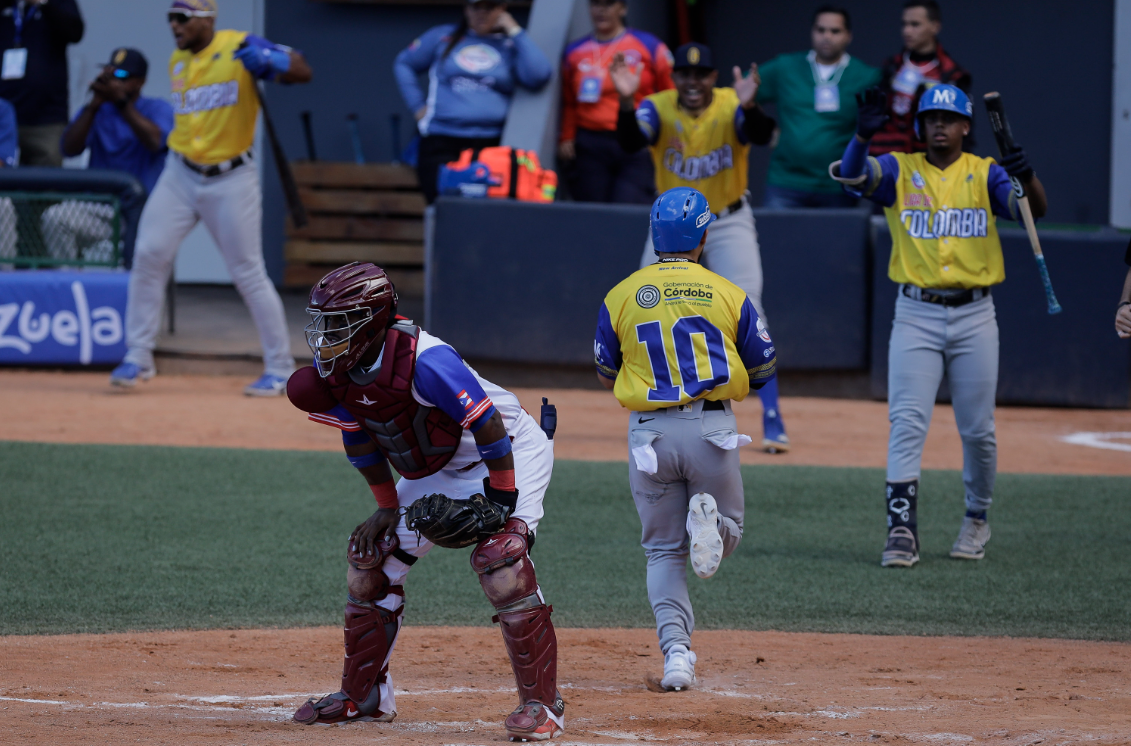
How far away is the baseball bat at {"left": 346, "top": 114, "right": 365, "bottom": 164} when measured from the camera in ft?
49.4

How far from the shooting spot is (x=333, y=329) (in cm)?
363

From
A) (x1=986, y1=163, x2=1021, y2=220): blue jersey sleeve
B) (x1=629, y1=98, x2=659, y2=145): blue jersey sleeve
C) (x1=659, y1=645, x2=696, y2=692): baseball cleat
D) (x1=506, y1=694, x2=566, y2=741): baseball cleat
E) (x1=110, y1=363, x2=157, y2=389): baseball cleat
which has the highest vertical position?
(x1=629, y1=98, x2=659, y2=145): blue jersey sleeve

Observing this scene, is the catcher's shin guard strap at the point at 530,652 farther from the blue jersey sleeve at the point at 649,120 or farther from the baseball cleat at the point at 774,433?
the baseball cleat at the point at 774,433

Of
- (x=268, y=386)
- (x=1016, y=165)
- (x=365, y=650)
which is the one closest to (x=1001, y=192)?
(x=1016, y=165)

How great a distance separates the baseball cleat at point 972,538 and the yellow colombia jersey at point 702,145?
8.46ft

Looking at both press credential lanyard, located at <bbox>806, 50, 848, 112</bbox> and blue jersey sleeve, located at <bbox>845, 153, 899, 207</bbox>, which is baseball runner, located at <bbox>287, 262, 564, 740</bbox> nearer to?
A: blue jersey sleeve, located at <bbox>845, 153, 899, 207</bbox>

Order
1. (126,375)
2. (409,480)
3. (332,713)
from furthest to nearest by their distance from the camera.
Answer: (126,375) < (409,480) < (332,713)

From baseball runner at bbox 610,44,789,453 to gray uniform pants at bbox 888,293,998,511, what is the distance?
1758 mm

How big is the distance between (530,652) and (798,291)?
6.99m

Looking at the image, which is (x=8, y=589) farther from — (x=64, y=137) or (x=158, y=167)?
(x=158, y=167)

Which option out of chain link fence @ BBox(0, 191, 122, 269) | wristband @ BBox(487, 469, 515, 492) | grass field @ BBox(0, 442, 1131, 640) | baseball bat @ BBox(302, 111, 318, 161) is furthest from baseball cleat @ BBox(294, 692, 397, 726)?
baseball bat @ BBox(302, 111, 318, 161)

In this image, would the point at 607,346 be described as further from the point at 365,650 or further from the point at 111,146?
the point at 111,146

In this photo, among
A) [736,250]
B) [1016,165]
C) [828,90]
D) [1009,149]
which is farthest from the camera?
[828,90]

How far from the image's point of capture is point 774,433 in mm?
8391
